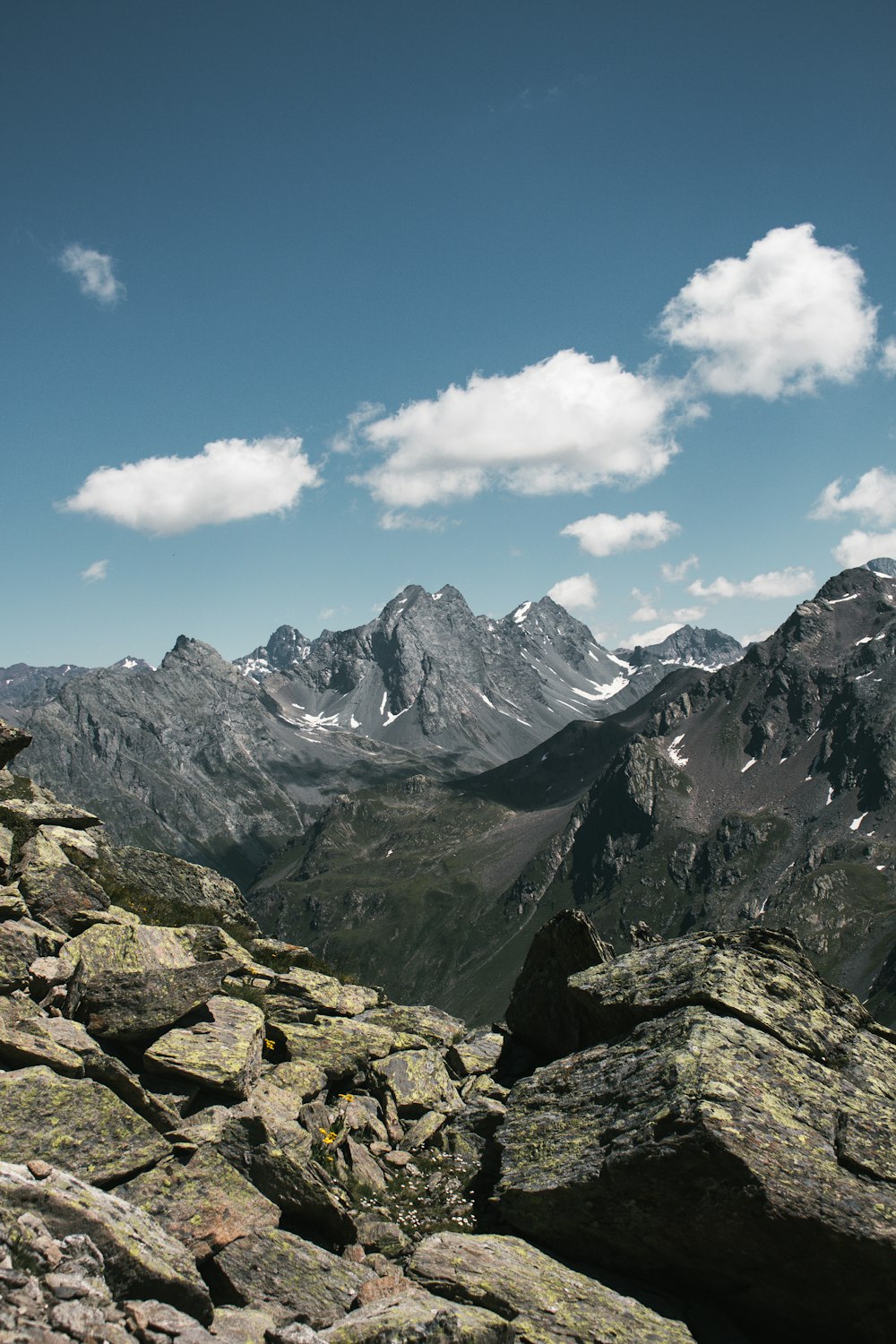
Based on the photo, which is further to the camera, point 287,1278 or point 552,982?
point 552,982

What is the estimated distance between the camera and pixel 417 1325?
12031 mm

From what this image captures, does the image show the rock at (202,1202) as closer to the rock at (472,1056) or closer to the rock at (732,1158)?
the rock at (732,1158)

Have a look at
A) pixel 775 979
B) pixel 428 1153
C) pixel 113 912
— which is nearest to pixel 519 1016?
pixel 428 1153

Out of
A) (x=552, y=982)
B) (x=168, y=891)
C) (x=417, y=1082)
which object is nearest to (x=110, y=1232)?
(x=417, y=1082)

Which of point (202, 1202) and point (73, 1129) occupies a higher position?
point (73, 1129)

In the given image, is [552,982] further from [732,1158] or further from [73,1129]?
[73,1129]

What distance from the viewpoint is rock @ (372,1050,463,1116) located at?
23.9m

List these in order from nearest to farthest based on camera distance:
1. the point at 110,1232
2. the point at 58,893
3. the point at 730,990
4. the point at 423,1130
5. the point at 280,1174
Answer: the point at 110,1232 → the point at 280,1174 → the point at 730,990 → the point at 423,1130 → the point at 58,893

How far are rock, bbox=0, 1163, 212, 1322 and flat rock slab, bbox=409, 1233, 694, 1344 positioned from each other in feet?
14.5

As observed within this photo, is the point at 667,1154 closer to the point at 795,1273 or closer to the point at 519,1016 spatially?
the point at 795,1273

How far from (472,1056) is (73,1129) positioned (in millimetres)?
17596

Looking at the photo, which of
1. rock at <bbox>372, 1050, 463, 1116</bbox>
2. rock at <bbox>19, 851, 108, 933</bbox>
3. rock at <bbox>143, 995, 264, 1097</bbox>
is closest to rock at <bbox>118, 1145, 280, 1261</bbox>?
rock at <bbox>143, 995, 264, 1097</bbox>

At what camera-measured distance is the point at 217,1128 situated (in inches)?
638

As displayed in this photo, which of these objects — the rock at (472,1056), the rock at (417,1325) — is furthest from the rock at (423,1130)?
the rock at (417,1325)
